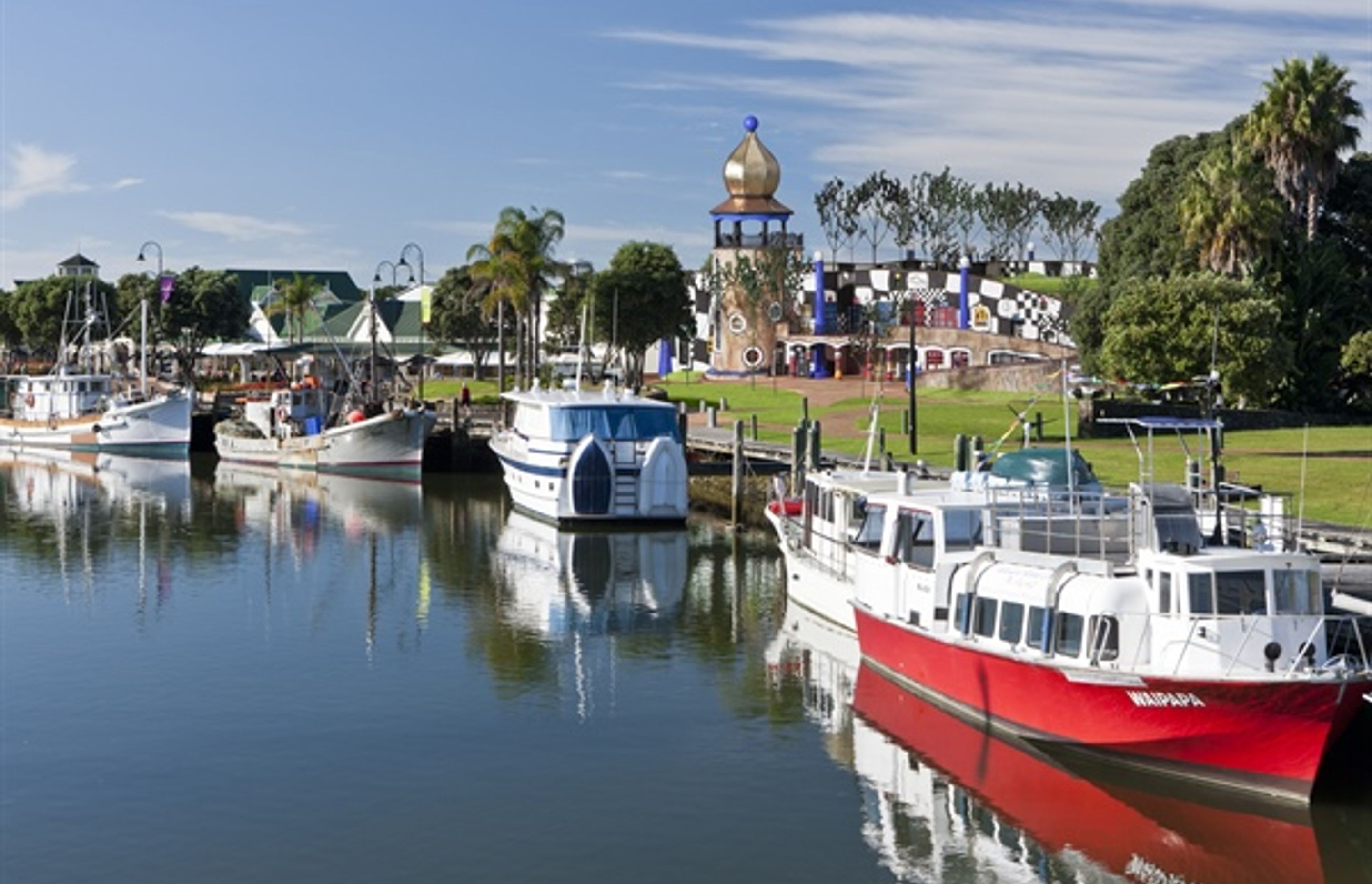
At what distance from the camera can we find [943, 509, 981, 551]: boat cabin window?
127 feet

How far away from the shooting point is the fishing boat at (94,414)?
11050 centimetres

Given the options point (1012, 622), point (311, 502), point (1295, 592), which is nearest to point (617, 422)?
point (311, 502)

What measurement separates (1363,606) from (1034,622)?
7132 millimetres

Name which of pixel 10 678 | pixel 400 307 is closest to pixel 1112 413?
pixel 10 678

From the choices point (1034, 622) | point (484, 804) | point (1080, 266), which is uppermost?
point (1080, 266)

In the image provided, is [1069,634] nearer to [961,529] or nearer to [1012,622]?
[1012,622]

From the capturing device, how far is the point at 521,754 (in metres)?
35.5

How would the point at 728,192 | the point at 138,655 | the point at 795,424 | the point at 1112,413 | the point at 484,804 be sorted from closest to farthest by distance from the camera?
the point at 484,804 → the point at 138,655 → the point at 1112,413 → the point at 795,424 → the point at 728,192

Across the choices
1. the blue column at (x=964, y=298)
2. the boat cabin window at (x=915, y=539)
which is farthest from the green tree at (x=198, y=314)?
the boat cabin window at (x=915, y=539)

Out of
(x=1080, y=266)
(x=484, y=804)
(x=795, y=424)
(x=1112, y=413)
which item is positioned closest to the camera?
(x=484, y=804)

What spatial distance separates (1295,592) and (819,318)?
104m

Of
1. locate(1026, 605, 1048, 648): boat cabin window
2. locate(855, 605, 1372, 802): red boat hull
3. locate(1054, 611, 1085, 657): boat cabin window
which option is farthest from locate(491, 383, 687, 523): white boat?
locate(1054, 611, 1085, 657): boat cabin window

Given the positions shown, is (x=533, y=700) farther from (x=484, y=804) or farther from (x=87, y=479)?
(x=87, y=479)

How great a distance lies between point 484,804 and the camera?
105 ft
